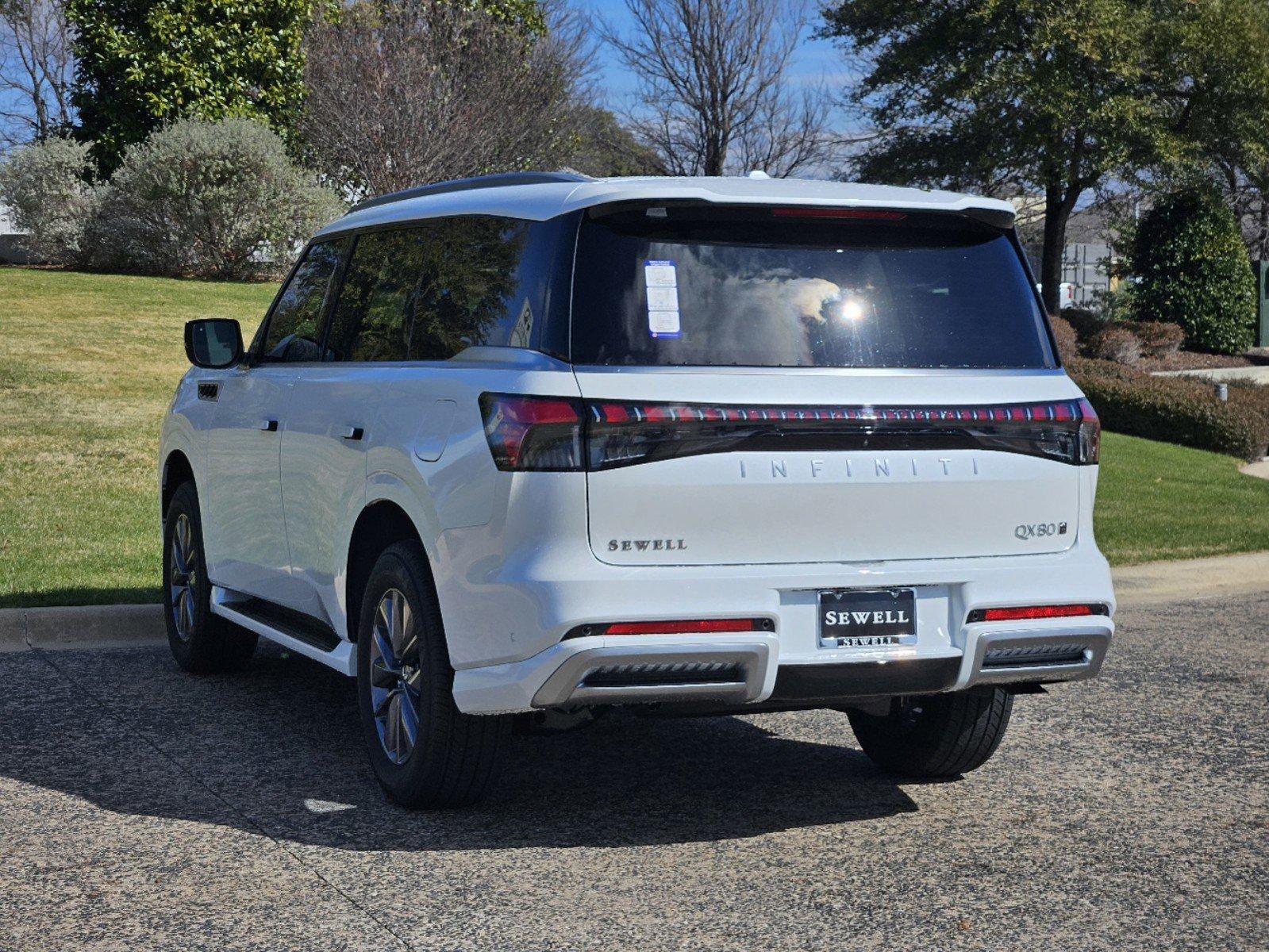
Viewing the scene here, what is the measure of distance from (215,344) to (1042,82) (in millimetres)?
25268

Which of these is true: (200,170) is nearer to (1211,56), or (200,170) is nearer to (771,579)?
(1211,56)

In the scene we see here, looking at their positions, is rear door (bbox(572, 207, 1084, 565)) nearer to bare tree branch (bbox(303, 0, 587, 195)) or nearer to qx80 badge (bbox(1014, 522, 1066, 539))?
qx80 badge (bbox(1014, 522, 1066, 539))

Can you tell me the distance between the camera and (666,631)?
4.58 metres

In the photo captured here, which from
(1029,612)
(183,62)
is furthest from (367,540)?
(183,62)

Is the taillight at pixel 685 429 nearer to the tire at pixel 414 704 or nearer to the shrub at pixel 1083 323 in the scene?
the tire at pixel 414 704

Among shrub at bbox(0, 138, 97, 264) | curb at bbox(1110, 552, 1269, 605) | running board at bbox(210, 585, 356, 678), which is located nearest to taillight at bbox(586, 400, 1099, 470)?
running board at bbox(210, 585, 356, 678)

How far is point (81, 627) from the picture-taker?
8.30m

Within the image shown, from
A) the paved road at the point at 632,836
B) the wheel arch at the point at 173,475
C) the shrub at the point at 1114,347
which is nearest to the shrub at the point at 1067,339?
the shrub at the point at 1114,347

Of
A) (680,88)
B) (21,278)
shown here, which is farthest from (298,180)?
(680,88)

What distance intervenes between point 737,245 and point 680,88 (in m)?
A: 35.3

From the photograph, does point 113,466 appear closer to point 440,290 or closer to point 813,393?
point 440,290

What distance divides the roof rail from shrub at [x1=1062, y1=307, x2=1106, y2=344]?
84.1 ft

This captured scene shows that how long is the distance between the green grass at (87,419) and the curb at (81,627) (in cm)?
36

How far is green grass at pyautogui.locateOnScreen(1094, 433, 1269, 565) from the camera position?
475 inches
